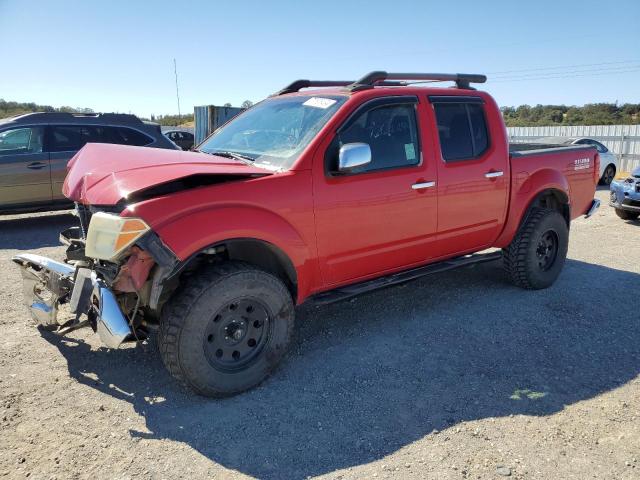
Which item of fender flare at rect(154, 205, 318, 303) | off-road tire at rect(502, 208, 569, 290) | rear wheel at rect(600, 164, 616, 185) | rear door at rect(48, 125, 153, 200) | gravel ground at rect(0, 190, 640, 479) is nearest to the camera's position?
gravel ground at rect(0, 190, 640, 479)

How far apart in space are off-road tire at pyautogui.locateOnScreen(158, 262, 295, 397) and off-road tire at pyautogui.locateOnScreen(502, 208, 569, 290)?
2776 mm

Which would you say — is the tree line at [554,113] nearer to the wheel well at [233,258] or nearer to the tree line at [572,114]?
the tree line at [572,114]

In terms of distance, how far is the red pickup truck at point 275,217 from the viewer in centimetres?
295

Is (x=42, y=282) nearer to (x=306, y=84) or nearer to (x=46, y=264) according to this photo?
(x=46, y=264)

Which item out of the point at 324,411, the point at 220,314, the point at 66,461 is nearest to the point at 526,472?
the point at 324,411

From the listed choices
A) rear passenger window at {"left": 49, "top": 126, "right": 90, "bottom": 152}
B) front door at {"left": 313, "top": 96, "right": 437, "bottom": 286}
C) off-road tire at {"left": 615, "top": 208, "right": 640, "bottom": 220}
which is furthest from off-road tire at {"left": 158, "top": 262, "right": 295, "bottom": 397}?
off-road tire at {"left": 615, "top": 208, "right": 640, "bottom": 220}

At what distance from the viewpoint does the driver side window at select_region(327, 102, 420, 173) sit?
3.73 metres

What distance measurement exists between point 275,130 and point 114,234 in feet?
5.52

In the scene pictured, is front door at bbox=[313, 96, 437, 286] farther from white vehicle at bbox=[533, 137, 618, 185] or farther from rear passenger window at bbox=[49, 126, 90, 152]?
white vehicle at bbox=[533, 137, 618, 185]

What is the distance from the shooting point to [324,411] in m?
3.14

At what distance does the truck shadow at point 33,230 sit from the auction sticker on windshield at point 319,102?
5215 millimetres

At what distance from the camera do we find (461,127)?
4.54 meters

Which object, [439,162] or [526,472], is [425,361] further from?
[439,162]

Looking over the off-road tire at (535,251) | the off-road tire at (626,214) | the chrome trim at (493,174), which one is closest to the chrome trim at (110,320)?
the chrome trim at (493,174)
